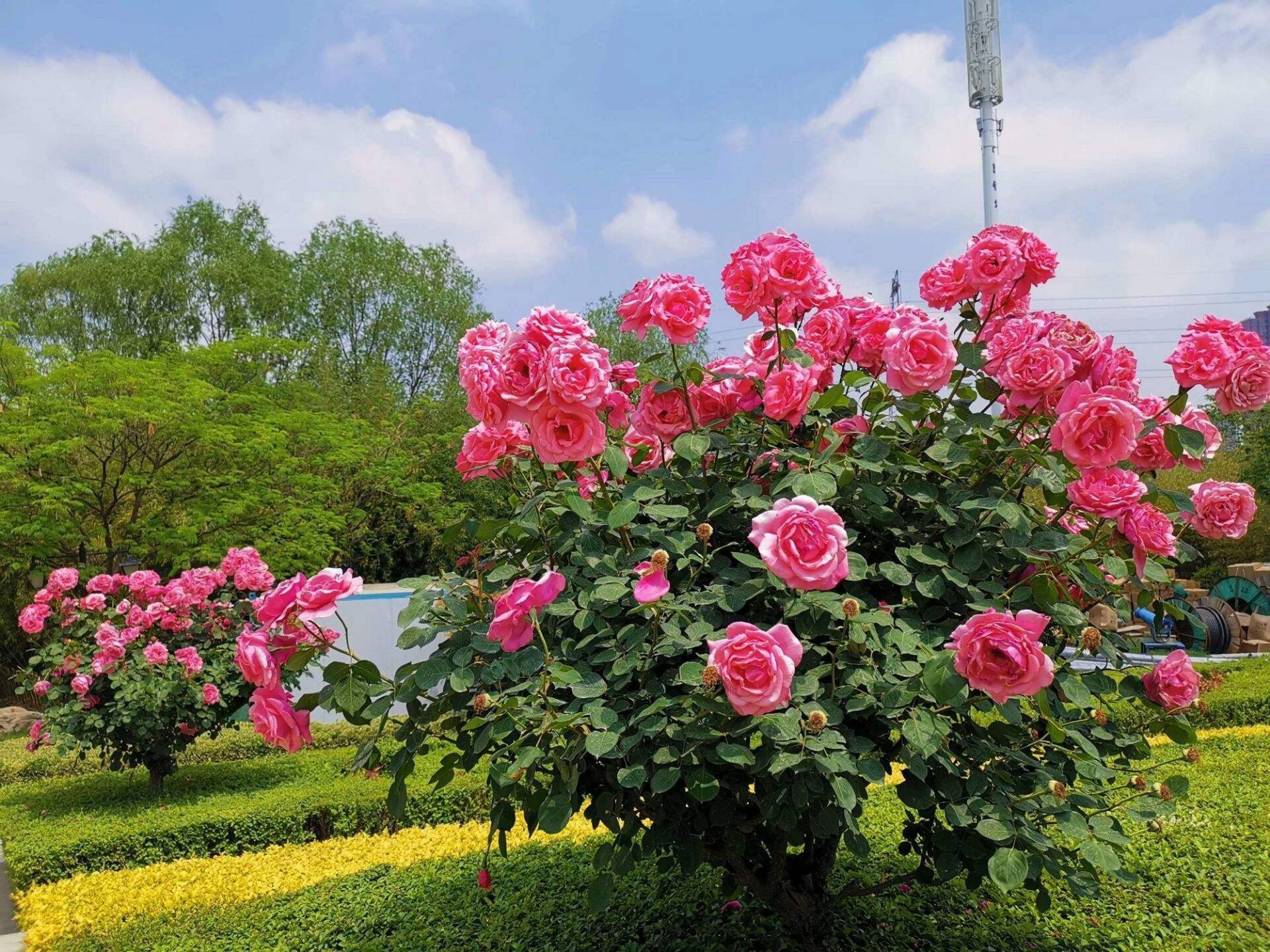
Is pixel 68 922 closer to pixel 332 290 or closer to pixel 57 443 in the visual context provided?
pixel 57 443

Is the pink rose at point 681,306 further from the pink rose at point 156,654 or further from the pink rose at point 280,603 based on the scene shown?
the pink rose at point 156,654

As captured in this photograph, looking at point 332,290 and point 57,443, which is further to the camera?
point 332,290

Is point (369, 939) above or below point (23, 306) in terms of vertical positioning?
below

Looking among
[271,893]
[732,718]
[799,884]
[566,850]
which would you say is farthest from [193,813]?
[732,718]

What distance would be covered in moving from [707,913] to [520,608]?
6.08ft

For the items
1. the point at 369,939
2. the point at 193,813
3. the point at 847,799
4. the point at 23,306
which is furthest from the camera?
the point at 23,306

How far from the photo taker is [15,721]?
1375cm

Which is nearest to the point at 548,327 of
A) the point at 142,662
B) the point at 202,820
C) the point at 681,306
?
the point at 681,306

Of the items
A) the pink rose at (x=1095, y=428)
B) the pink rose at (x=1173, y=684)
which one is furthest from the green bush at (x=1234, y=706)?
the pink rose at (x=1095, y=428)

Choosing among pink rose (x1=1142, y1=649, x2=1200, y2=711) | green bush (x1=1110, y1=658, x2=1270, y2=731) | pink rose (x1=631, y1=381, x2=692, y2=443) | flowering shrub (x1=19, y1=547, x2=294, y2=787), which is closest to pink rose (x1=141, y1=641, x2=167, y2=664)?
flowering shrub (x1=19, y1=547, x2=294, y2=787)

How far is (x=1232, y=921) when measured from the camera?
10.6ft

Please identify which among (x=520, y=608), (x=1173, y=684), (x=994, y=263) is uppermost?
(x=994, y=263)

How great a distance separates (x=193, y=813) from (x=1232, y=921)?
20.6 feet

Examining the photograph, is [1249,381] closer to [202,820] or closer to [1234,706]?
[202,820]
